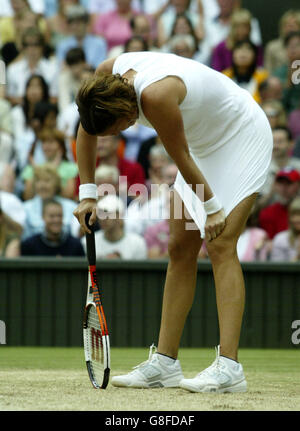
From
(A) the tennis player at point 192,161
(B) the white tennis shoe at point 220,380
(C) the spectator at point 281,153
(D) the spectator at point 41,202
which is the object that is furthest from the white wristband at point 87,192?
(C) the spectator at point 281,153

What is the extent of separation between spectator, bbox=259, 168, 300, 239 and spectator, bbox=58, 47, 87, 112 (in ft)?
8.68

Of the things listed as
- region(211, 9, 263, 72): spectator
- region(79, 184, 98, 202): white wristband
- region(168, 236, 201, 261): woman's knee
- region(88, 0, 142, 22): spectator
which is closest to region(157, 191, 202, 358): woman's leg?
region(168, 236, 201, 261): woman's knee

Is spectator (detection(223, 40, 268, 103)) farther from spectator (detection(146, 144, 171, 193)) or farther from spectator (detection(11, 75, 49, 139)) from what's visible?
spectator (detection(11, 75, 49, 139))

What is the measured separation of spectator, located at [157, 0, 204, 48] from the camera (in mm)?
10031

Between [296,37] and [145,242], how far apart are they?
3.05 metres

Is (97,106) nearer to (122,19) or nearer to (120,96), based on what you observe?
(120,96)

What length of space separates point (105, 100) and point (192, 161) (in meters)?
0.44

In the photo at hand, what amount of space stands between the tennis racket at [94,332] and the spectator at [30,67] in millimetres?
5771

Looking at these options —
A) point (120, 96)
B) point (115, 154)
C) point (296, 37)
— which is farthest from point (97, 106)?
point (296, 37)

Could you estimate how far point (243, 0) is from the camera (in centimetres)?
1091

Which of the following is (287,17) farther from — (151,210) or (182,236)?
(182,236)

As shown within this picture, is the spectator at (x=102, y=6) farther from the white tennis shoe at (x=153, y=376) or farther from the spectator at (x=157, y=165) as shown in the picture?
the white tennis shoe at (x=153, y=376)

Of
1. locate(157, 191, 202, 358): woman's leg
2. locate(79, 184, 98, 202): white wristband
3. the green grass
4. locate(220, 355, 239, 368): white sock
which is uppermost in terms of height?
locate(79, 184, 98, 202): white wristband

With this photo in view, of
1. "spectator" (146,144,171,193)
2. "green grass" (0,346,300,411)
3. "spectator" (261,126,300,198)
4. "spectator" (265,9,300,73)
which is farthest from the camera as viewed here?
"spectator" (265,9,300,73)
